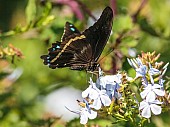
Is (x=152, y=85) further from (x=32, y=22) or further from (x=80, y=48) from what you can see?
(x=32, y=22)

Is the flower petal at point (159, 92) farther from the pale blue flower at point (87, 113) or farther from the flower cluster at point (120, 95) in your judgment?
the pale blue flower at point (87, 113)

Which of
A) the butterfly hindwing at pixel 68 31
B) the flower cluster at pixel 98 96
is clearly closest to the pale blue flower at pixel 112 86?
the flower cluster at pixel 98 96

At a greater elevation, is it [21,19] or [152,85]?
[21,19]

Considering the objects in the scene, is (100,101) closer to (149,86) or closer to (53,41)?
(149,86)

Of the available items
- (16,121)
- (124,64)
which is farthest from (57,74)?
(124,64)

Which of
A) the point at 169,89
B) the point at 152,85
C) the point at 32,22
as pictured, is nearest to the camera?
the point at 152,85

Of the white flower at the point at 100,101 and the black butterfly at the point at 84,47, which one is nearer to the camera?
the white flower at the point at 100,101
